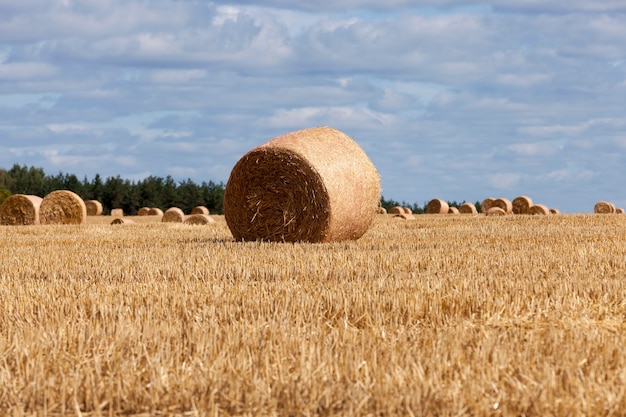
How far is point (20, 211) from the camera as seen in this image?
26.7 meters

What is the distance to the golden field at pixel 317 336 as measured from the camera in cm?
433

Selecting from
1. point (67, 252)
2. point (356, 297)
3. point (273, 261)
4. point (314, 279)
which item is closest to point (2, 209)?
point (67, 252)

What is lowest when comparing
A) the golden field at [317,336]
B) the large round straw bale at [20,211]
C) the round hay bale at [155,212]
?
the golden field at [317,336]

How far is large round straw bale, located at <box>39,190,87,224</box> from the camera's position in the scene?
2650cm

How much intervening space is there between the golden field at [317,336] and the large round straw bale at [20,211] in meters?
16.6

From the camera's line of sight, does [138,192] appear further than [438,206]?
Yes

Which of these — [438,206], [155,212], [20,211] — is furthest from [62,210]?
[155,212]

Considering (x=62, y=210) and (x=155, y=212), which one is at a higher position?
(x=155, y=212)

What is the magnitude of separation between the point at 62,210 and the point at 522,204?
1711 centimetres

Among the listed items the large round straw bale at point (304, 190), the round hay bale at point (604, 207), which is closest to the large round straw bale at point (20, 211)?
the large round straw bale at point (304, 190)

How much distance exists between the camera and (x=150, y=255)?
1157cm

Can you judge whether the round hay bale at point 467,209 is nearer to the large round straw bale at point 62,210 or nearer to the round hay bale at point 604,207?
the round hay bale at point 604,207

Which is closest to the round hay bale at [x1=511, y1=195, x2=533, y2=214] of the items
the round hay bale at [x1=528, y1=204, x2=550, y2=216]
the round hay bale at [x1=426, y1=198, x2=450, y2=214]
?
the round hay bale at [x1=528, y1=204, x2=550, y2=216]

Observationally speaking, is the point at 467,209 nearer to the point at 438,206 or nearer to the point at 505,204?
the point at 438,206
